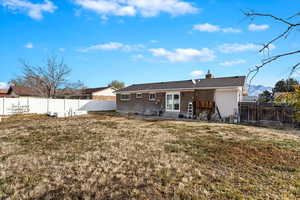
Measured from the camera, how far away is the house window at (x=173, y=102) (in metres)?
14.1

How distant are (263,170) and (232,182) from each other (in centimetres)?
109

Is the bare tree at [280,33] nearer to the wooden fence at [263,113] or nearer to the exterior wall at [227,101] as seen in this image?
the wooden fence at [263,113]

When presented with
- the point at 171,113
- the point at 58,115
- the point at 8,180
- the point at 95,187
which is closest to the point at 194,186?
the point at 95,187

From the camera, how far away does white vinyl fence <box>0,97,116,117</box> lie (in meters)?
14.0

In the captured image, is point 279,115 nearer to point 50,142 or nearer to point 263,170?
point 263,170

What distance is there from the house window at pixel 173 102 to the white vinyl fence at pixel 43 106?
327 inches

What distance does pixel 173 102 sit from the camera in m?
14.4

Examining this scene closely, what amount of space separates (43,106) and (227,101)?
56.4ft

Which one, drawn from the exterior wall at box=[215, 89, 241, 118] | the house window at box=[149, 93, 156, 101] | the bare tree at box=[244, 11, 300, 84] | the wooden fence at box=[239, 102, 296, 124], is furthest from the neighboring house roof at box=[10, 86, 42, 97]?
the bare tree at box=[244, 11, 300, 84]

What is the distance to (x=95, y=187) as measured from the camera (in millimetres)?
2713

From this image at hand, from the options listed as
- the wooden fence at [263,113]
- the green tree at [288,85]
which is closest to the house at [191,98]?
the wooden fence at [263,113]

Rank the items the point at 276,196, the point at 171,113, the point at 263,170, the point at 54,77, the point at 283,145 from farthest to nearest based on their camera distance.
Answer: the point at 54,77 < the point at 171,113 < the point at 283,145 < the point at 263,170 < the point at 276,196

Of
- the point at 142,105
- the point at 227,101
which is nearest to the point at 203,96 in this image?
the point at 227,101

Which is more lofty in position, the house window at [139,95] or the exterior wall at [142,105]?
the house window at [139,95]
